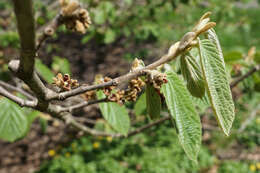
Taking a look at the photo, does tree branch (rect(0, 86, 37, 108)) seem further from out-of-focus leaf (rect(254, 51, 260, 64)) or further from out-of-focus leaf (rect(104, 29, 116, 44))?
out-of-focus leaf (rect(104, 29, 116, 44))

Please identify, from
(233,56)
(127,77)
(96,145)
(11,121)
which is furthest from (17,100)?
(96,145)

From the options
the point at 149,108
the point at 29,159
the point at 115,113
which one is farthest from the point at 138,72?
the point at 29,159

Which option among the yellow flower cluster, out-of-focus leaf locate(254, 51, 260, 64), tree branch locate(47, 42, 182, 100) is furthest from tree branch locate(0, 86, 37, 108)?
the yellow flower cluster

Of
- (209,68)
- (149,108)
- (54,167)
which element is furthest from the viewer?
(54,167)

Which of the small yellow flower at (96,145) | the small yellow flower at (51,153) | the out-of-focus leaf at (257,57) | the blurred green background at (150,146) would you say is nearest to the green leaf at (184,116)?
the out-of-focus leaf at (257,57)

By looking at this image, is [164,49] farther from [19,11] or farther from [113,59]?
[19,11]

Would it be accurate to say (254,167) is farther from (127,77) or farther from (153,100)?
(127,77)
